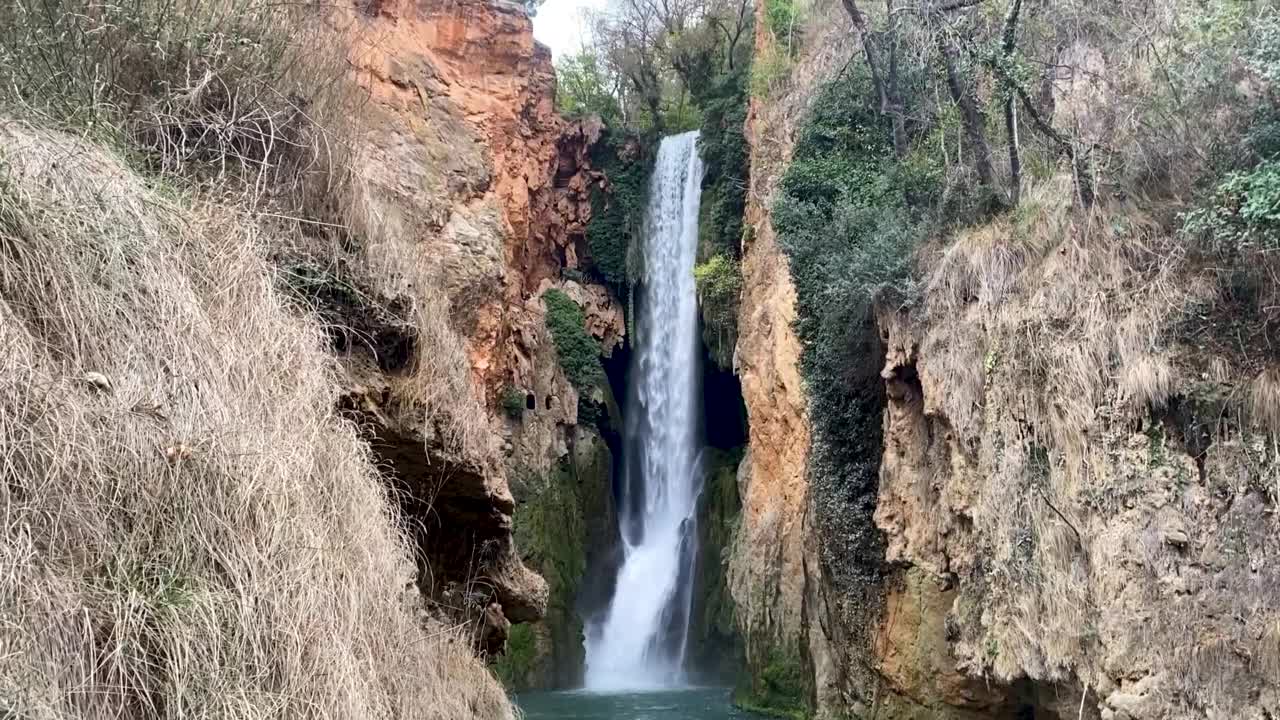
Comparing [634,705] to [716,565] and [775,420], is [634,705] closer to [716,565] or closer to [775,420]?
[716,565]

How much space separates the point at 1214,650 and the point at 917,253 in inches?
211

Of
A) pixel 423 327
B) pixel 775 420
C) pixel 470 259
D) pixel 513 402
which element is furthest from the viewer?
pixel 513 402

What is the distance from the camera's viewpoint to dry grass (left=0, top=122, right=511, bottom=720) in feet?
9.58

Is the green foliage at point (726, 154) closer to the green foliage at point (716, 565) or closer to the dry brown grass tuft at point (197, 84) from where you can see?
the green foliage at point (716, 565)

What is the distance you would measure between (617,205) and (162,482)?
22.8 metres

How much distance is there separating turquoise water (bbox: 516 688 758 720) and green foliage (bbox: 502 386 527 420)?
19.4 feet

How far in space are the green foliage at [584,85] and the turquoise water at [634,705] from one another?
673 inches

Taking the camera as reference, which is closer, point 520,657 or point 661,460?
point 520,657

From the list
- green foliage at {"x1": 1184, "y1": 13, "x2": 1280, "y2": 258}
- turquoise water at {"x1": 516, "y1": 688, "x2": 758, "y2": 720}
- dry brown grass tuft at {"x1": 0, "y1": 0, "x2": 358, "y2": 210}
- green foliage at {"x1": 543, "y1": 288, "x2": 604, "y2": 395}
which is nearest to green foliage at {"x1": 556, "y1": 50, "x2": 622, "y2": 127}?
green foliage at {"x1": 543, "y1": 288, "x2": 604, "y2": 395}

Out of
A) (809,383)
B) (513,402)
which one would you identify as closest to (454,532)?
(809,383)

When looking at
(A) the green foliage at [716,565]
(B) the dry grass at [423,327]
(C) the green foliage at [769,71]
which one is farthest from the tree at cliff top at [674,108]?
(B) the dry grass at [423,327]

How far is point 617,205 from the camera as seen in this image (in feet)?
84.2

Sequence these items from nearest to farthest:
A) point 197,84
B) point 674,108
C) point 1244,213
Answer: point 197,84 < point 1244,213 < point 674,108

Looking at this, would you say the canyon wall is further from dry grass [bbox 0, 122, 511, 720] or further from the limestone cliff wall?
dry grass [bbox 0, 122, 511, 720]
